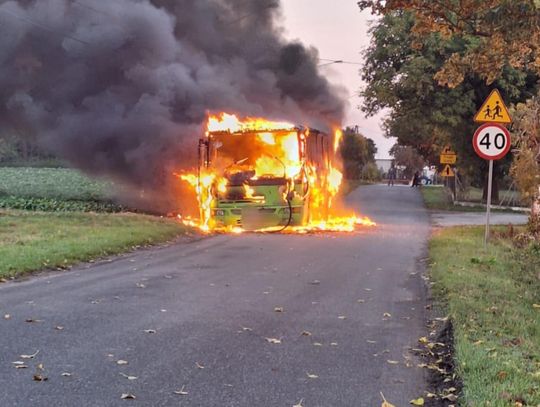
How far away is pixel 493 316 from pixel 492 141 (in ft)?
20.2

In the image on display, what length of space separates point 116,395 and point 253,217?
11.0 metres

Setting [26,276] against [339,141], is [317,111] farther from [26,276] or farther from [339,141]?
[26,276]

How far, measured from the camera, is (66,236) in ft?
41.2

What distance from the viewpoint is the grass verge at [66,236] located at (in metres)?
9.74

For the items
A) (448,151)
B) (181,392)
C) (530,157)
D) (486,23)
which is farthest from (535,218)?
(448,151)

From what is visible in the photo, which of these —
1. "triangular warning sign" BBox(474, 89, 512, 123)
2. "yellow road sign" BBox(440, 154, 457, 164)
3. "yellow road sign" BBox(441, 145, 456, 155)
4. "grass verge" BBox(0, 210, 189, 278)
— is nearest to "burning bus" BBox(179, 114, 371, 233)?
"grass verge" BBox(0, 210, 189, 278)

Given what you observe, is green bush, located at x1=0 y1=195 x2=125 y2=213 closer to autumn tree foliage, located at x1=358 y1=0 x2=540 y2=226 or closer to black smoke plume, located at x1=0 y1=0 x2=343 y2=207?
black smoke plume, located at x1=0 y1=0 x2=343 y2=207

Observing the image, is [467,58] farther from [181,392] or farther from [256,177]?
[181,392]

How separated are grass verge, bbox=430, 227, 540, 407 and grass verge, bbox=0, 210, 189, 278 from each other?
18.5ft

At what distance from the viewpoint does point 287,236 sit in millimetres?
14422

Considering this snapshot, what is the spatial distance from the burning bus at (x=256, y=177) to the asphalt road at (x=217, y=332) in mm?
4305

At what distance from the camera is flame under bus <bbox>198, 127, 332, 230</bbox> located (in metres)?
14.9

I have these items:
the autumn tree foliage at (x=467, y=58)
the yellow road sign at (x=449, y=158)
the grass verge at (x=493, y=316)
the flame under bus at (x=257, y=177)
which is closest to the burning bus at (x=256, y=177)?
the flame under bus at (x=257, y=177)

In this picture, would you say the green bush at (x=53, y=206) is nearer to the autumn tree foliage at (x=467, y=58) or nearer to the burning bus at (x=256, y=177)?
the burning bus at (x=256, y=177)
